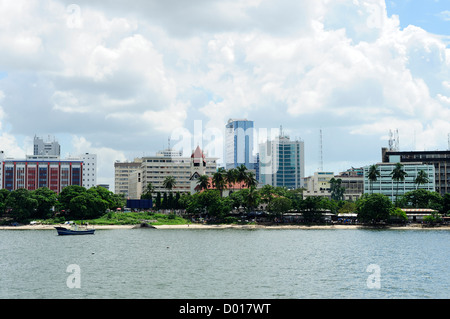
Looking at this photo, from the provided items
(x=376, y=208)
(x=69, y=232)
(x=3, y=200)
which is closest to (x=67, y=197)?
(x=3, y=200)

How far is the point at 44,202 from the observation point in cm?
16162

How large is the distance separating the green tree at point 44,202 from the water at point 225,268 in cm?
4891

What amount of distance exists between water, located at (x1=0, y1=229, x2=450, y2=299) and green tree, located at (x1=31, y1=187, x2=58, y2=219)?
160ft

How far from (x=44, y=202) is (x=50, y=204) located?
85.7 inches

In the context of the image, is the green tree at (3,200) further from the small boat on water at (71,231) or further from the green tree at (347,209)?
the green tree at (347,209)

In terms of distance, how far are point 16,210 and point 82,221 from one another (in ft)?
→ 69.9

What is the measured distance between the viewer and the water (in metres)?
55.5

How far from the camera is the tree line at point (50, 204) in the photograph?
158 meters

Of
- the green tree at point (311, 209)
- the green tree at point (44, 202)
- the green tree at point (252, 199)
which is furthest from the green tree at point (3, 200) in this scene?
the green tree at point (311, 209)

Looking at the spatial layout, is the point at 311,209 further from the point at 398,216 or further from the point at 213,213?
the point at 213,213

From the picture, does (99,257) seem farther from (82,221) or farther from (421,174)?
(421,174)

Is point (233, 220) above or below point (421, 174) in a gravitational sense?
below

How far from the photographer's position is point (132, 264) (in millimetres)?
75500
